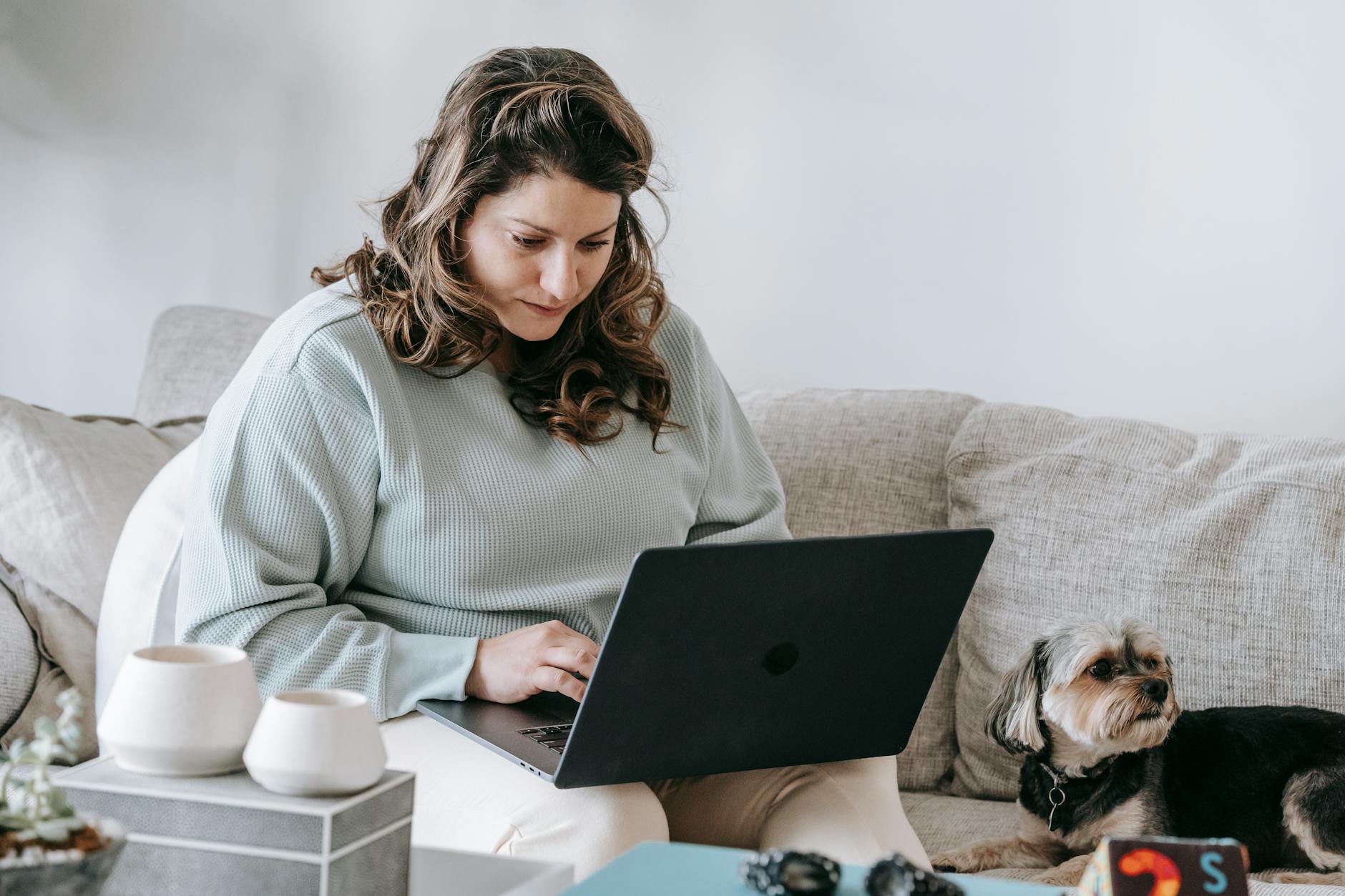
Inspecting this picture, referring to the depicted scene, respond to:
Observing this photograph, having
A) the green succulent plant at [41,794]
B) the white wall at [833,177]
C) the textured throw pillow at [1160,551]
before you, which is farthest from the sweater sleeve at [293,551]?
the white wall at [833,177]

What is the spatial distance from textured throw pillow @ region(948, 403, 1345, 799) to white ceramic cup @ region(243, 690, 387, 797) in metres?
1.23

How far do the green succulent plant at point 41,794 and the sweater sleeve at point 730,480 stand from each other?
1.05 m

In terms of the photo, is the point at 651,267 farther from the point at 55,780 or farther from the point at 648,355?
the point at 55,780

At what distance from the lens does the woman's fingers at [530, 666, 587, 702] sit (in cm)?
129

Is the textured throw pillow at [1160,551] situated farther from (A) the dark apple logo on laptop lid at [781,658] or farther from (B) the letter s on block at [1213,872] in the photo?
(B) the letter s on block at [1213,872]

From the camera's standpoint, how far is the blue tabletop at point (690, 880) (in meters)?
0.78

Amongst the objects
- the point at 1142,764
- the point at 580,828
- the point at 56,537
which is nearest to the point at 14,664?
the point at 56,537

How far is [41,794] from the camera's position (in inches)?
28.0

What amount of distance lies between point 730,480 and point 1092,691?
0.53 metres

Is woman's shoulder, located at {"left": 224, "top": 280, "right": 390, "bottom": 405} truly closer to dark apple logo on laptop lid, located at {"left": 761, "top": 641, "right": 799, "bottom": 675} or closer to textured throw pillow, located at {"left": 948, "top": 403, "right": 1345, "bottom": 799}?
dark apple logo on laptop lid, located at {"left": 761, "top": 641, "right": 799, "bottom": 675}

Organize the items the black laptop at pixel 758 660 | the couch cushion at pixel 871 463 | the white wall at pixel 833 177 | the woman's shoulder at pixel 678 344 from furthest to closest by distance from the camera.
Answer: the white wall at pixel 833 177, the couch cushion at pixel 871 463, the woman's shoulder at pixel 678 344, the black laptop at pixel 758 660

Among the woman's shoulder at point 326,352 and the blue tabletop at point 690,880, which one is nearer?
the blue tabletop at point 690,880

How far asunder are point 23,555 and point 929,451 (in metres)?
1.32

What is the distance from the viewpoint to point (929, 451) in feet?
6.62
